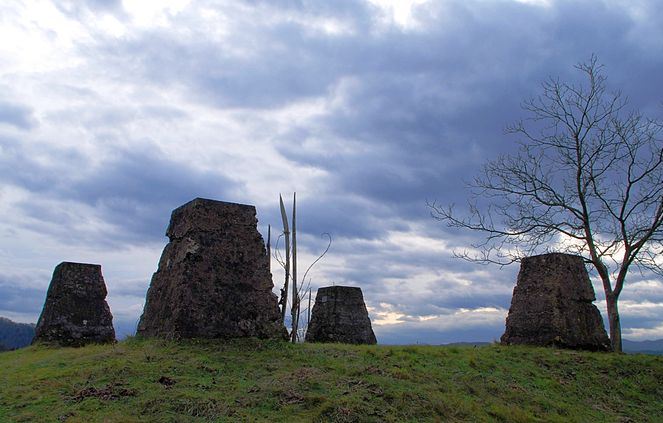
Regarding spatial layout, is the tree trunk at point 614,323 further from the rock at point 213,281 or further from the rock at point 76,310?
the rock at point 76,310

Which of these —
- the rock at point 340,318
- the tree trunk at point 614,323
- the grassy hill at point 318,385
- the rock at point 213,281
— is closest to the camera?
the grassy hill at point 318,385

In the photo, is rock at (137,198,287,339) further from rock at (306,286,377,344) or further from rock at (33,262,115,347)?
rock at (306,286,377,344)

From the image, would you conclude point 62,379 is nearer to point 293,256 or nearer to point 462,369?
point 462,369

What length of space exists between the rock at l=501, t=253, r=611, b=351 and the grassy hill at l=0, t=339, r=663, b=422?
47.5 inches

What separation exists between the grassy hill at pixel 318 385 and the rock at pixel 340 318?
4601mm

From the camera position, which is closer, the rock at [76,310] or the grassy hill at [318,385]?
the grassy hill at [318,385]

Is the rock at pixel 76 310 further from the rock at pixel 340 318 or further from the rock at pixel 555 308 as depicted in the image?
the rock at pixel 555 308

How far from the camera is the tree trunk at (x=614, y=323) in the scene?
46.5ft

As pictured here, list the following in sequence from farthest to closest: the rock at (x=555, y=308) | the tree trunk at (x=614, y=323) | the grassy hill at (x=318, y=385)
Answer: the tree trunk at (x=614, y=323), the rock at (x=555, y=308), the grassy hill at (x=318, y=385)

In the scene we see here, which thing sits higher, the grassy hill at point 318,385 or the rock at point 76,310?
the rock at point 76,310

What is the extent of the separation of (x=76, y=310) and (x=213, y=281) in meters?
6.54

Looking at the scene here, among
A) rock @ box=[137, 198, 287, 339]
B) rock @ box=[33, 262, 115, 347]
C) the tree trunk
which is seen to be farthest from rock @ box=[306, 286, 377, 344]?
the tree trunk

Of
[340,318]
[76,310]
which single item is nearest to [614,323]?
[340,318]

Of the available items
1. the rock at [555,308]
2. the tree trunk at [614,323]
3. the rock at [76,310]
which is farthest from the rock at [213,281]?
the tree trunk at [614,323]
